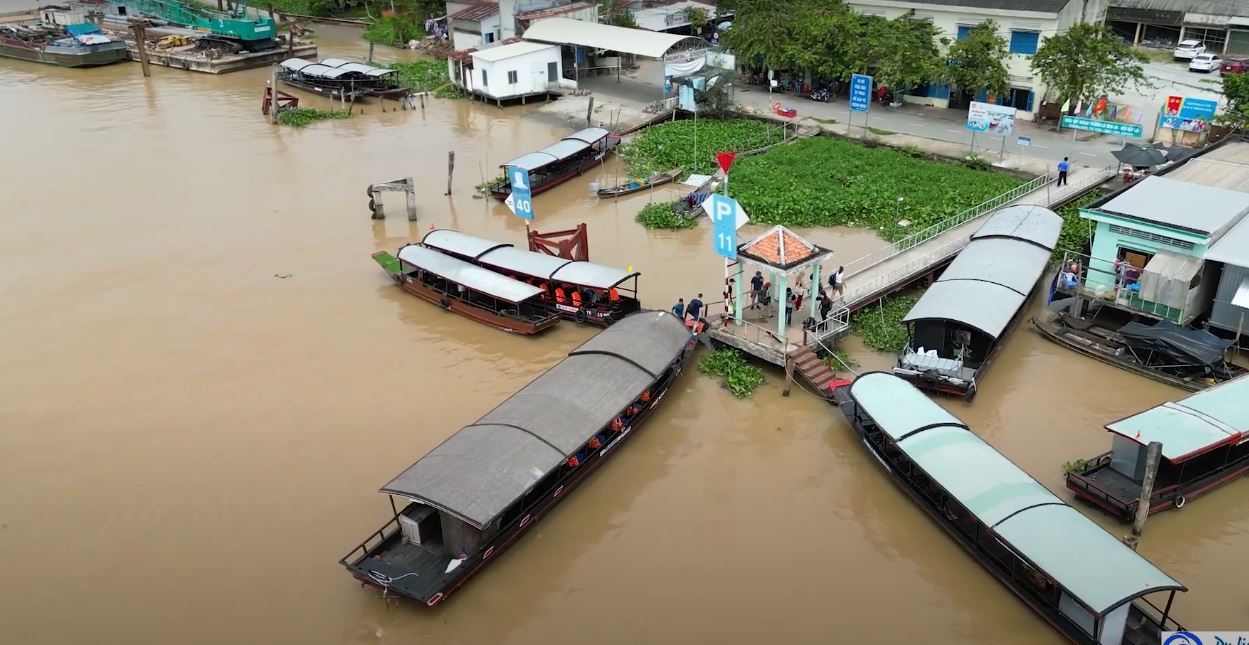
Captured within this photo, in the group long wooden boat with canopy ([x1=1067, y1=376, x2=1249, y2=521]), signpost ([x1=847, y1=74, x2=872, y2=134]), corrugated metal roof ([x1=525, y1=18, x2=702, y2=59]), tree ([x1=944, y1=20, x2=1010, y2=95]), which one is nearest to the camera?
long wooden boat with canopy ([x1=1067, y1=376, x2=1249, y2=521])

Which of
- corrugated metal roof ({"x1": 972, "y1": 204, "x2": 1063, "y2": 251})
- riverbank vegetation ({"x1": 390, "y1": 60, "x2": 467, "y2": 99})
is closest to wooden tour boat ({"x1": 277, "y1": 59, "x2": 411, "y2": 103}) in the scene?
riverbank vegetation ({"x1": 390, "y1": 60, "x2": 467, "y2": 99})

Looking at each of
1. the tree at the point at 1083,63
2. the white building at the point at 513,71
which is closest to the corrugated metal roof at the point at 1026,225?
the tree at the point at 1083,63

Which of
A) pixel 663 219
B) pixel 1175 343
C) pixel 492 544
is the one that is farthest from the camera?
pixel 663 219

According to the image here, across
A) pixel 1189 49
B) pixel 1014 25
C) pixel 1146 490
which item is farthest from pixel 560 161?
pixel 1189 49

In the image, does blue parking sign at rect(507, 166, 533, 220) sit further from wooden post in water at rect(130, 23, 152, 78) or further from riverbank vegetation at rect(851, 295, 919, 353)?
wooden post in water at rect(130, 23, 152, 78)

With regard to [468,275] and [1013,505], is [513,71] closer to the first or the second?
[468,275]
